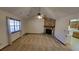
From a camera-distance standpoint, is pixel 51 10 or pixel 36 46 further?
pixel 36 46

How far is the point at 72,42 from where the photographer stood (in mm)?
2385

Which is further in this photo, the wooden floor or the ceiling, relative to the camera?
the wooden floor

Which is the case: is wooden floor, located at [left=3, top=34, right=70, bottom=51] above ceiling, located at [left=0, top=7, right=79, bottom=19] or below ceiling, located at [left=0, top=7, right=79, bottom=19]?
below

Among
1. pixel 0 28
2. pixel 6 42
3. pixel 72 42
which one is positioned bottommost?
pixel 6 42

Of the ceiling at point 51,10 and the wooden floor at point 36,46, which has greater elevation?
the ceiling at point 51,10

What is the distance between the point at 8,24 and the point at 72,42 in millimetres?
2429

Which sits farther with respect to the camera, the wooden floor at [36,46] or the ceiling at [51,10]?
the wooden floor at [36,46]

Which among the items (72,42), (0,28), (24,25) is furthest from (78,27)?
(24,25)

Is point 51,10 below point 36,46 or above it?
above
